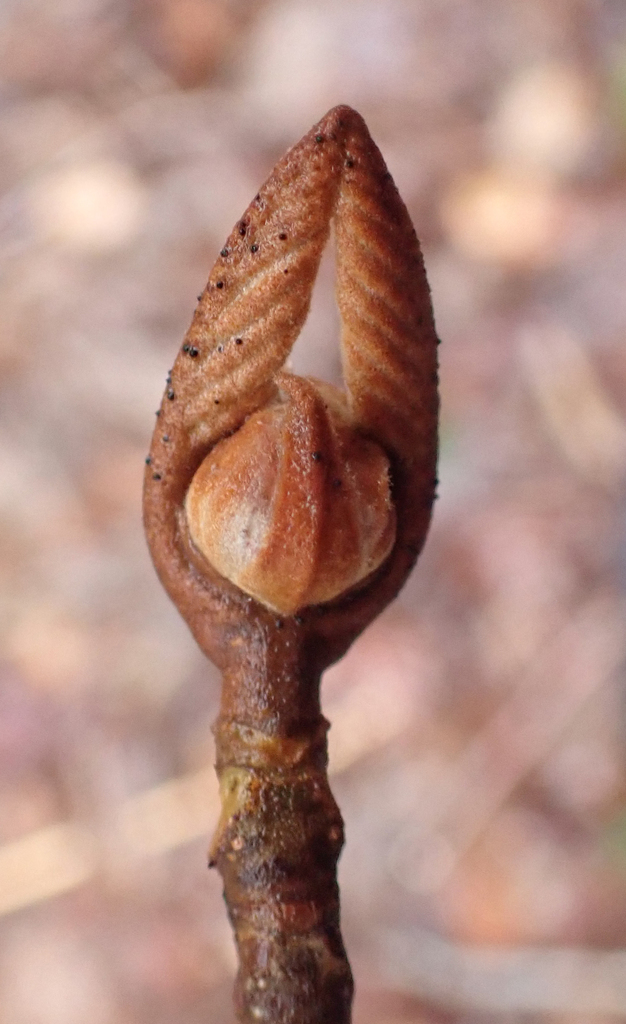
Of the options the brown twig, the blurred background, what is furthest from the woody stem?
the blurred background

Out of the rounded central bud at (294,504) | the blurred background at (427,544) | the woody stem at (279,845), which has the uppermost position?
the blurred background at (427,544)

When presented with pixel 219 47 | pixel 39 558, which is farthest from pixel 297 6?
pixel 39 558

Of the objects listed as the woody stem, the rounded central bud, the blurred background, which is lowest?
the woody stem

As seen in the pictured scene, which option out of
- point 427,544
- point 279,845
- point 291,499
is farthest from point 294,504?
point 427,544

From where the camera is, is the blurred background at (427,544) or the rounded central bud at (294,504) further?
the blurred background at (427,544)

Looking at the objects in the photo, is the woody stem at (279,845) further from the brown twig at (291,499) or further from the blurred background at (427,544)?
the blurred background at (427,544)

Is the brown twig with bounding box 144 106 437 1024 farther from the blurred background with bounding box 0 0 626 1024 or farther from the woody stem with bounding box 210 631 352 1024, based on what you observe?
the blurred background with bounding box 0 0 626 1024

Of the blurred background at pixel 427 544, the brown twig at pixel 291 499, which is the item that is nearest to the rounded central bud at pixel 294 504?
the brown twig at pixel 291 499

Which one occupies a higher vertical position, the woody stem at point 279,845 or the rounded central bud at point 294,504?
the rounded central bud at point 294,504
